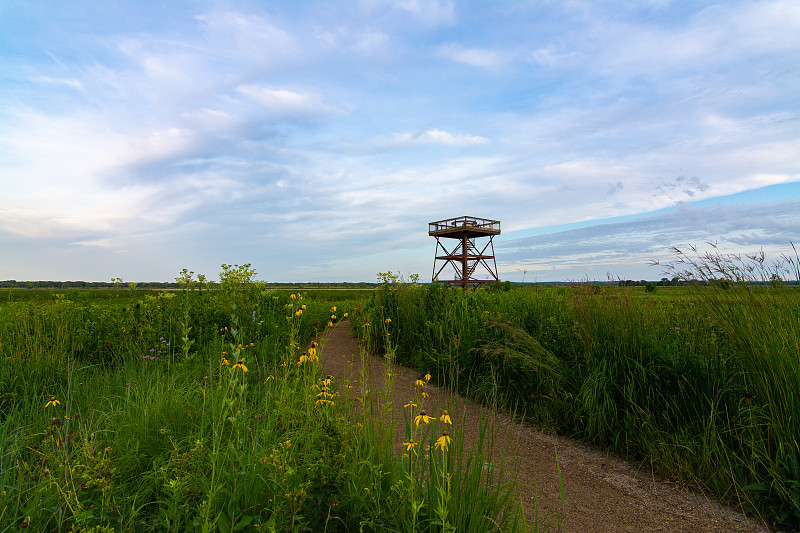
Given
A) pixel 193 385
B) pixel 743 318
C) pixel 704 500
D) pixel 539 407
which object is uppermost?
pixel 743 318

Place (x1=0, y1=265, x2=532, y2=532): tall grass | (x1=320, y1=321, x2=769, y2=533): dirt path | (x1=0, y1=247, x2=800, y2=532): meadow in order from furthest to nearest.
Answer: (x1=320, y1=321, x2=769, y2=533): dirt path → (x1=0, y1=247, x2=800, y2=532): meadow → (x1=0, y1=265, x2=532, y2=532): tall grass

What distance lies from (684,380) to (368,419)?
11.0 ft

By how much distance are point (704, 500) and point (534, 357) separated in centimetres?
209

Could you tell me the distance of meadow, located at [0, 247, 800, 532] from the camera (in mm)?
2191

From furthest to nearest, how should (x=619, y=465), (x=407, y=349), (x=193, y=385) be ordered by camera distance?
(x=407, y=349)
(x=193, y=385)
(x=619, y=465)

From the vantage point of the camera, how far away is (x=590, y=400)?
4316 millimetres

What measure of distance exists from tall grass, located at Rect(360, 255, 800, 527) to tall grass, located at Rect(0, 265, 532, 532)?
782 millimetres

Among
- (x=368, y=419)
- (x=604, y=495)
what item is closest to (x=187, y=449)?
(x=368, y=419)

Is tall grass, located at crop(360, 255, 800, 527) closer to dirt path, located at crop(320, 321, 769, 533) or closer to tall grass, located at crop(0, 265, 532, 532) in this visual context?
dirt path, located at crop(320, 321, 769, 533)

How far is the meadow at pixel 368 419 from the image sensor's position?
2191 millimetres

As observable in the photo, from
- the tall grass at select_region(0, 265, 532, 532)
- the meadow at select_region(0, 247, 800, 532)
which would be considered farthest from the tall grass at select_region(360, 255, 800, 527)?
the tall grass at select_region(0, 265, 532, 532)

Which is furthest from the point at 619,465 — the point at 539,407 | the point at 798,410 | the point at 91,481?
the point at 91,481

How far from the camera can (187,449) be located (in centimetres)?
300

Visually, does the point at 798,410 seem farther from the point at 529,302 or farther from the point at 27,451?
the point at 27,451
